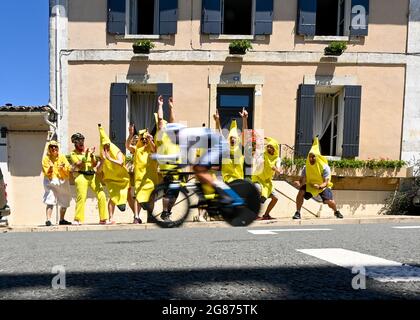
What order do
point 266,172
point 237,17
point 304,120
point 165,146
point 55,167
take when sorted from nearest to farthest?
point 165,146 → point 266,172 → point 55,167 → point 304,120 → point 237,17

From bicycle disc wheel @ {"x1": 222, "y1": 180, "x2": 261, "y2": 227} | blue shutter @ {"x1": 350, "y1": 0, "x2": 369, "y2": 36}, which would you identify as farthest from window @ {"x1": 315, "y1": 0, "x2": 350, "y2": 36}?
bicycle disc wheel @ {"x1": 222, "y1": 180, "x2": 261, "y2": 227}

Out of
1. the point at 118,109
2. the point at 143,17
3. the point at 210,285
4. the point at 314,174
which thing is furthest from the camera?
the point at 143,17

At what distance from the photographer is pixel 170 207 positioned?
114 inches

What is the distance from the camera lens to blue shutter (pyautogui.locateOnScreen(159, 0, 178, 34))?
11.6 meters

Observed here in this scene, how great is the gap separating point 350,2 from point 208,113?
19.9 ft

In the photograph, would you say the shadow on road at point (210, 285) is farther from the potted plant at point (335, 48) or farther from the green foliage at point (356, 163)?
the potted plant at point (335, 48)

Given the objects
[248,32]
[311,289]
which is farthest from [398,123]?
[311,289]

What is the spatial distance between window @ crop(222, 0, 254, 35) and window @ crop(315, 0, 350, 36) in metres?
2.48

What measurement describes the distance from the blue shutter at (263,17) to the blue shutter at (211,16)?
48.3 inches

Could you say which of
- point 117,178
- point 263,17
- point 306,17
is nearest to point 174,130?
point 117,178

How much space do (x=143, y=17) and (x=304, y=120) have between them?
662 cm

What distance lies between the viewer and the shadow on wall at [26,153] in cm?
1137

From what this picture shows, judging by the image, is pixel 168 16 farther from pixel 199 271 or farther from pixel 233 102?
pixel 199 271

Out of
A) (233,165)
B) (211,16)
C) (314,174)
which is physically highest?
(211,16)
